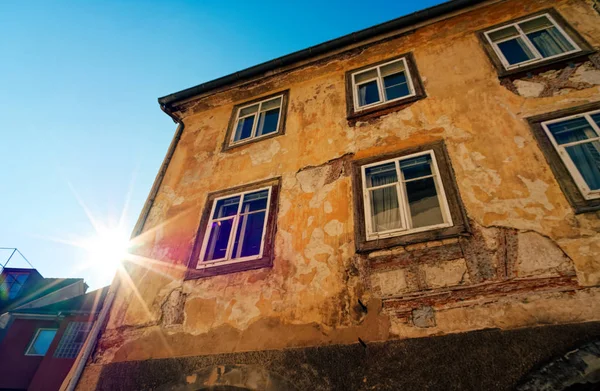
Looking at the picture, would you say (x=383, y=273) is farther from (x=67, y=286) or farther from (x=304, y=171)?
(x=67, y=286)

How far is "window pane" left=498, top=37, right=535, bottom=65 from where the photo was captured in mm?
6211

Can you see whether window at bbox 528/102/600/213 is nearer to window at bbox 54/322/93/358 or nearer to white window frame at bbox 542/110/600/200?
white window frame at bbox 542/110/600/200

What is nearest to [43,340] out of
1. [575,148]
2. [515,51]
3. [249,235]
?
[249,235]

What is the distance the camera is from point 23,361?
52.3 ft

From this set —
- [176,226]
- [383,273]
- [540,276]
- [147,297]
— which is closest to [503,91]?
[540,276]

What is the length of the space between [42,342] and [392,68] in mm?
21006

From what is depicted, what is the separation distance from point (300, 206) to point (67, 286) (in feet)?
93.2

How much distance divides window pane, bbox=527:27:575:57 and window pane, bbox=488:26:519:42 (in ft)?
1.01

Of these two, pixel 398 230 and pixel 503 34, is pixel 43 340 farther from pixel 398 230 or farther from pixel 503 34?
pixel 503 34

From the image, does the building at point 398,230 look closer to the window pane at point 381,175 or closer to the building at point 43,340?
the window pane at point 381,175

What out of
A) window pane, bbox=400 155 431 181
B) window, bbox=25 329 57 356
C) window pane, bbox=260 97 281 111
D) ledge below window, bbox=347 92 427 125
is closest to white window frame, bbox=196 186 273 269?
ledge below window, bbox=347 92 427 125

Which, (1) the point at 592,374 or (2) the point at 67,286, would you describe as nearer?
(1) the point at 592,374

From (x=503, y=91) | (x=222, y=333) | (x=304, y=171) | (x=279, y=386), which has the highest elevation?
(x=503, y=91)

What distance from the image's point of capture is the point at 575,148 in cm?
460
